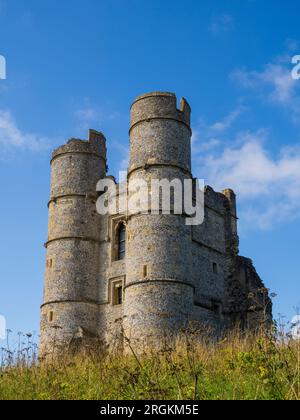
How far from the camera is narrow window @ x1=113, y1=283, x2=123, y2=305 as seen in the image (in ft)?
77.4

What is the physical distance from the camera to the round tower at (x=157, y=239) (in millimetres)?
19609

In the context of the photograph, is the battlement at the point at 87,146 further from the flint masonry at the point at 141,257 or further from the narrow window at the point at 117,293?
the narrow window at the point at 117,293

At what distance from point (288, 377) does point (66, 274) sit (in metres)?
17.2

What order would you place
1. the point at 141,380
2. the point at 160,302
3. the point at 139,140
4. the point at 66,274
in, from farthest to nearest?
the point at 66,274, the point at 139,140, the point at 160,302, the point at 141,380

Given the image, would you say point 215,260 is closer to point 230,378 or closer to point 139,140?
point 139,140

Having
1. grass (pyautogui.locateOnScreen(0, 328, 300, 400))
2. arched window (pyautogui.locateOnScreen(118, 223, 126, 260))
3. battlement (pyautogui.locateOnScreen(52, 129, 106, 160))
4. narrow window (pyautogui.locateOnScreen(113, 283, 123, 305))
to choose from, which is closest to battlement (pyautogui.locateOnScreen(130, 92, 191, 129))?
battlement (pyautogui.locateOnScreen(52, 129, 106, 160))

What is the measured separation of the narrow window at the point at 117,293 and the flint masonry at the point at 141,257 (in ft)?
0.13

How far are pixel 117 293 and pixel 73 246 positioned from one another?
2.56 meters

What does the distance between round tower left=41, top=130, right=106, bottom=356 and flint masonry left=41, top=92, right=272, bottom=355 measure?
40 mm

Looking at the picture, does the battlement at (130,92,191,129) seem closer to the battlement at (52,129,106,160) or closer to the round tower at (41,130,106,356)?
the battlement at (52,129,106,160)

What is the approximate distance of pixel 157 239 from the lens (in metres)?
20.5
